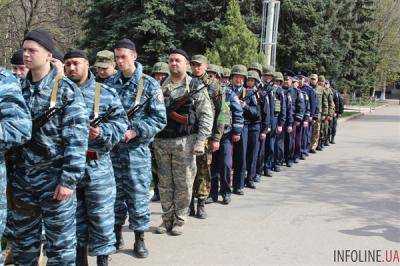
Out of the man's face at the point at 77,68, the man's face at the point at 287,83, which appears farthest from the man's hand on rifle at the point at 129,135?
the man's face at the point at 287,83

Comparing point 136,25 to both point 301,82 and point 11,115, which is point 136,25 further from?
point 11,115

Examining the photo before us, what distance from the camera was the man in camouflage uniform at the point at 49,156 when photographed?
12.3ft

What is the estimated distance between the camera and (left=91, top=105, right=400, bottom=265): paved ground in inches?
209

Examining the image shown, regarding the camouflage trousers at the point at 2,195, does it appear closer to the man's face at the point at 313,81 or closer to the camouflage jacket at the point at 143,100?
the camouflage jacket at the point at 143,100

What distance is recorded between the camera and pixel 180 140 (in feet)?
19.2

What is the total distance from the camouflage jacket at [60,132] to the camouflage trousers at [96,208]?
0.52 m

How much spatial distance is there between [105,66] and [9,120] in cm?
187

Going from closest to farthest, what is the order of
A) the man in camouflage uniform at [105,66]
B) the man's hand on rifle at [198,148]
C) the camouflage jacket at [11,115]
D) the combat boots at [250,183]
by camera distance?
the camouflage jacket at [11,115]
the man in camouflage uniform at [105,66]
the man's hand on rifle at [198,148]
the combat boots at [250,183]

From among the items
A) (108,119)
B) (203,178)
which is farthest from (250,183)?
(108,119)

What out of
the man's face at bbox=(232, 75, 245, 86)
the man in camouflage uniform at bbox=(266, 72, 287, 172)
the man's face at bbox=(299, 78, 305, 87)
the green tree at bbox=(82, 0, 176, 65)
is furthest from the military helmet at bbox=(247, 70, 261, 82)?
the green tree at bbox=(82, 0, 176, 65)

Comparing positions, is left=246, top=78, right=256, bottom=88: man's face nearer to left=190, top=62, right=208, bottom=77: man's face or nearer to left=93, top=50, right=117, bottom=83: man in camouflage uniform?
left=190, top=62, right=208, bottom=77: man's face

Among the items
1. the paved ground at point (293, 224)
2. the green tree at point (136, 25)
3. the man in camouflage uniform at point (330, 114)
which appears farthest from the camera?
the green tree at point (136, 25)

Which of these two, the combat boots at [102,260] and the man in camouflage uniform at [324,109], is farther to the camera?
the man in camouflage uniform at [324,109]

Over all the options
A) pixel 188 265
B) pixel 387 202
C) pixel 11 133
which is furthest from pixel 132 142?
pixel 387 202
